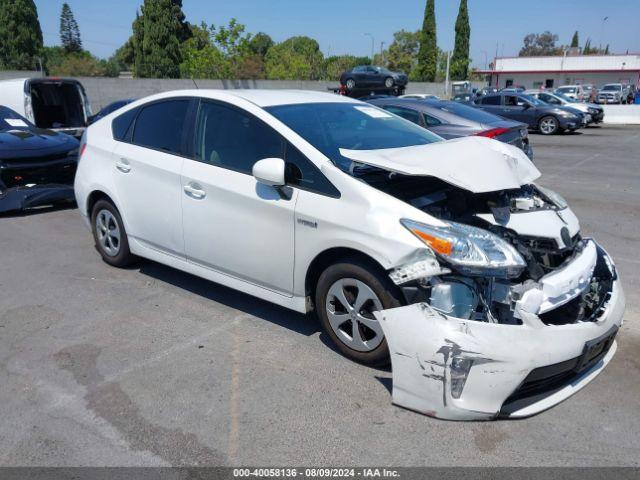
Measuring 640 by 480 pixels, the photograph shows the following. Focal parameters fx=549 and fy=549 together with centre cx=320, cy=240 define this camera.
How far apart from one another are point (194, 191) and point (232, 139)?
0.50 metres

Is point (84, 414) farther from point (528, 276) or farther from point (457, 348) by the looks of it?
point (528, 276)

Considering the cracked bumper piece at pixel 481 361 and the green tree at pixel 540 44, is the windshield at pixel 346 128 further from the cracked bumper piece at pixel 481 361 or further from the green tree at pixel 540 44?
the green tree at pixel 540 44

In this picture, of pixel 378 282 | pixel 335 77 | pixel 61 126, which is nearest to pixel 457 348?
pixel 378 282

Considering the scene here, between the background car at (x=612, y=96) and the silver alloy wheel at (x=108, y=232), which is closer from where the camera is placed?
the silver alloy wheel at (x=108, y=232)

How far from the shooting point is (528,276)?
3188 millimetres

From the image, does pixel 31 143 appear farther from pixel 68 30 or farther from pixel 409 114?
pixel 68 30

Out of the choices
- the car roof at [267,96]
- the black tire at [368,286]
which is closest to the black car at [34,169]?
the car roof at [267,96]

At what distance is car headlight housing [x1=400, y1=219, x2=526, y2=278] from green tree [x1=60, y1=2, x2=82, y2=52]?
98752 millimetres

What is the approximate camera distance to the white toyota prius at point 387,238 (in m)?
2.87

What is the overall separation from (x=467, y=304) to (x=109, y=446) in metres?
2.03

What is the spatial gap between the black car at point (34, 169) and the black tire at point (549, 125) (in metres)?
18.1

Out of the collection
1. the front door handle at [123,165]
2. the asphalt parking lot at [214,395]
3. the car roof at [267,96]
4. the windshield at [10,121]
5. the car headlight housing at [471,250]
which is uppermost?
the car roof at [267,96]

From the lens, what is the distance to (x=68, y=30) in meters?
88.0

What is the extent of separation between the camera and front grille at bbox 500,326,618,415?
9.32 ft
